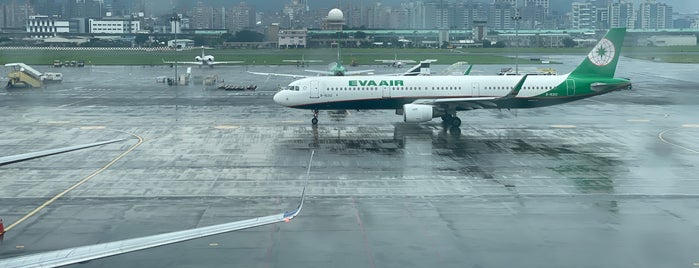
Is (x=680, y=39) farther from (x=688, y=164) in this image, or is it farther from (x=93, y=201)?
(x=93, y=201)

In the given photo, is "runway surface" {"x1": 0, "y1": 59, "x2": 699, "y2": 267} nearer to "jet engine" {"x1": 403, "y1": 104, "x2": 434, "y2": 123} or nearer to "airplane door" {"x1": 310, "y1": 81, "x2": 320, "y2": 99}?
"jet engine" {"x1": 403, "y1": 104, "x2": 434, "y2": 123}

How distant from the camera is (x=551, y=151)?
141ft

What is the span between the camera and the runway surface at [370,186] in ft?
76.9

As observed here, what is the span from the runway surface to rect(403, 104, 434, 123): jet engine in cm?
104

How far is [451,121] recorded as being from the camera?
5269cm

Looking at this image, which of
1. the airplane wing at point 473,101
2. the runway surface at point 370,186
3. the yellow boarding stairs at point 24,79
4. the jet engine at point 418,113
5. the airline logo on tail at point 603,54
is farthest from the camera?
the yellow boarding stairs at point 24,79

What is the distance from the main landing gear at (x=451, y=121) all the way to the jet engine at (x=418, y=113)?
2.55m

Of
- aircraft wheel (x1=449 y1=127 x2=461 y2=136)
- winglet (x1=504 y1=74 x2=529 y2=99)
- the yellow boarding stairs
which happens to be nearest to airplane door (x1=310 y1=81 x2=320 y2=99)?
aircraft wheel (x1=449 y1=127 x2=461 y2=136)

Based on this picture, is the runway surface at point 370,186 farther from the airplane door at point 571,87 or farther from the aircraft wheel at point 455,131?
the airplane door at point 571,87

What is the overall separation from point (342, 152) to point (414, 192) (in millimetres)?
11003

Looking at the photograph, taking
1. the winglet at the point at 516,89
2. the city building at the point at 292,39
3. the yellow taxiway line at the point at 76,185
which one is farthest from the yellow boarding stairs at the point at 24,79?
the city building at the point at 292,39

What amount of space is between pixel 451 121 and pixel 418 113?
11.4ft

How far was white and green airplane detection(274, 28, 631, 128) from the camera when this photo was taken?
2089 inches

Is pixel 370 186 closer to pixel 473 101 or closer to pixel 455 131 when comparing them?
pixel 455 131
